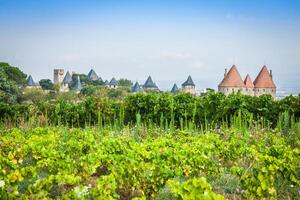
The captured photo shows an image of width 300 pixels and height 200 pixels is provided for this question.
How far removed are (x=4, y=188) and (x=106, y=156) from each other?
1.37 m

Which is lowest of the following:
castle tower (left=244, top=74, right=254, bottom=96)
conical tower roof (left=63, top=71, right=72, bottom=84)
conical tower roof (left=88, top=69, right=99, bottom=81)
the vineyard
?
the vineyard

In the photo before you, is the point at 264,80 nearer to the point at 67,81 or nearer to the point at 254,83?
the point at 254,83

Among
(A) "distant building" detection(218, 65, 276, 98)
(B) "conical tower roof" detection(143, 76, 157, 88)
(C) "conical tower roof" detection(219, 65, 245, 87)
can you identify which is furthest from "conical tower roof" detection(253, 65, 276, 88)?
(B) "conical tower roof" detection(143, 76, 157, 88)

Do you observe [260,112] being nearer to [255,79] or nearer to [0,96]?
[0,96]

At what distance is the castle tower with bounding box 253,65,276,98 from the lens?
56094mm

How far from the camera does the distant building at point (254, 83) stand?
55.8m

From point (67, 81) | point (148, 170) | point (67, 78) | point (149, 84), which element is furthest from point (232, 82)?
point (67, 78)

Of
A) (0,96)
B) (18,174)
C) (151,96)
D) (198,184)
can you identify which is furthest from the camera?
(0,96)

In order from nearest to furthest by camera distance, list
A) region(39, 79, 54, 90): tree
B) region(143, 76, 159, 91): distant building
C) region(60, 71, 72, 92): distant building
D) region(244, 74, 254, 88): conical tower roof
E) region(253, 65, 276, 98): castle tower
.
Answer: region(253, 65, 276, 98): castle tower
region(244, 74, 254, 88): conical tower roof
region(39, 79, 54, 90): tree
region(60, 71, 72, 92): distant building
region(143, 76, 159, 91): distant building

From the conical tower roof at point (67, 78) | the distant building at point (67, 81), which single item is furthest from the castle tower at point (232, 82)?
the conical tower roof at point (67, 78)

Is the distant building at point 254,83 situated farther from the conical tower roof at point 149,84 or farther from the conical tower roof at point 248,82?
the conical tower roof at point 149,84

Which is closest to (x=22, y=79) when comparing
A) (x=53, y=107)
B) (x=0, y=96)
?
(x=0, y=96)

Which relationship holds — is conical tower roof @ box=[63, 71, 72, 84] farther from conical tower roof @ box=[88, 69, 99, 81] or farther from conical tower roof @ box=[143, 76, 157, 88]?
conical tower roof @ box=[143, 76, 157, 88]

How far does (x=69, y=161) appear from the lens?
4355 mm
